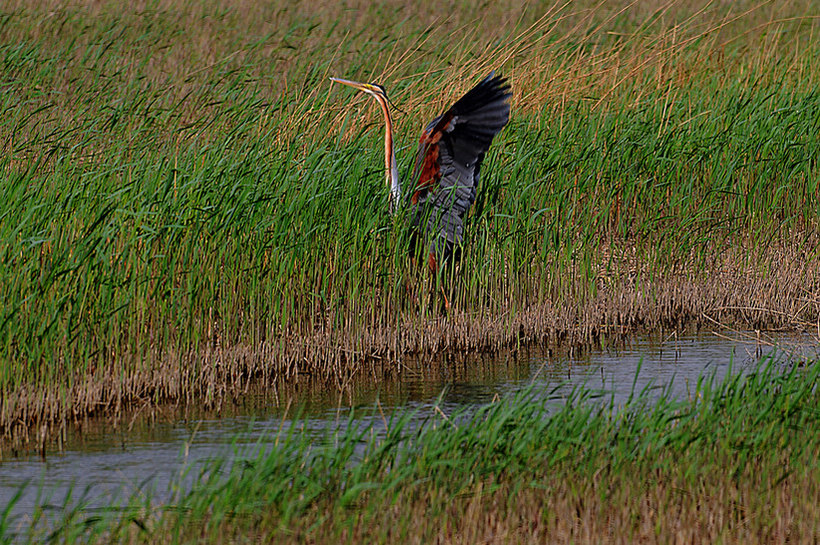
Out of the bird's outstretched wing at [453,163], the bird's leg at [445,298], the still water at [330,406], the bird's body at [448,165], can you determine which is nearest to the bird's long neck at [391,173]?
the bird's body at [448,165]

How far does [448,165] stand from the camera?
6418 millimetres

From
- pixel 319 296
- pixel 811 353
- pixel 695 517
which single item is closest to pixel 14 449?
pixel 319 296

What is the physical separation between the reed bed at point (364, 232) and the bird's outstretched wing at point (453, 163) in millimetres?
186

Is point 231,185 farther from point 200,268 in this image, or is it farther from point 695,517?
point 695,517

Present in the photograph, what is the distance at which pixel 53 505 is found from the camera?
4043mm

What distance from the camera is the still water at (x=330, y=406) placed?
4317mm

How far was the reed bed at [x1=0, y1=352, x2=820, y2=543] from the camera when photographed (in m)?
3.65

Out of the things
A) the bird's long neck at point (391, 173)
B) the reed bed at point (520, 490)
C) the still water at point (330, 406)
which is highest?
the bird's long neck at point (391, 173)

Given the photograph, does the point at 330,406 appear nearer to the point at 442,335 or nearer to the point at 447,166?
the point at 442,335

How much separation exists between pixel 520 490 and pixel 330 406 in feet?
5.28

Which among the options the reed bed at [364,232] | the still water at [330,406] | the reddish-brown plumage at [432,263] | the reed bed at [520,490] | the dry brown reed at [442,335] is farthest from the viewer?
the reddish-brown plumage at [432,263]

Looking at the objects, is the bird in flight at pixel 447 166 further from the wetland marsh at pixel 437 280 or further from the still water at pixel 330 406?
the still water at pixel 330 406

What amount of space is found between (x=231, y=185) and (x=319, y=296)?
674 mm

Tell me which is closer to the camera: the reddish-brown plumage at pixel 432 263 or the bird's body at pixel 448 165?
the bird's body at pixel 448 165
